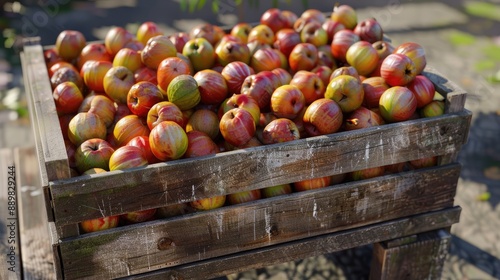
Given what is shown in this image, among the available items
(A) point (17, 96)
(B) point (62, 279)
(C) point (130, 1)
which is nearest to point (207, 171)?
(B) point (62, 279)

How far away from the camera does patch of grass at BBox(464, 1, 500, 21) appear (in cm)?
739

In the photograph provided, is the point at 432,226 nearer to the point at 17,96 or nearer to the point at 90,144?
the point at 90,144

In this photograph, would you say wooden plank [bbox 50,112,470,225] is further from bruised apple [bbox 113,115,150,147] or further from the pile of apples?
bruised apple [bbox 113,115,150,147]

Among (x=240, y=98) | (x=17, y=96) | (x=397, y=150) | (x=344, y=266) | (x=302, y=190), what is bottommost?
(x=344, y=266)

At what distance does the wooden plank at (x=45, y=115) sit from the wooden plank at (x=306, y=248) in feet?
2.05

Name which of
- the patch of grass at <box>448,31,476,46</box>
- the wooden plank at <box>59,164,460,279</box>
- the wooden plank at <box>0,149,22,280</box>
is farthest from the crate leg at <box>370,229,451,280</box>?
the patch of grass at <box>448,31,476,46</box>

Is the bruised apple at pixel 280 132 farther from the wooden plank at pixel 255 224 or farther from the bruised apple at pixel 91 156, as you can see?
the bruised apple at pixel 91 156

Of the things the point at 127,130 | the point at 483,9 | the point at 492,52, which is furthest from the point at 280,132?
the point at 483,9

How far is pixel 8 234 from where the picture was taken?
294 centimetres

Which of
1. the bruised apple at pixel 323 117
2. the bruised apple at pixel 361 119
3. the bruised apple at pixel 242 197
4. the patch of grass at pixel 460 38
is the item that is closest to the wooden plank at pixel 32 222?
the bruised apple at pixel 242 197

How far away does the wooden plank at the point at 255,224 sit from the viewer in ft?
7.87

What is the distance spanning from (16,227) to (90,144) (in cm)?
83

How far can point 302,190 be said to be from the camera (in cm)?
265

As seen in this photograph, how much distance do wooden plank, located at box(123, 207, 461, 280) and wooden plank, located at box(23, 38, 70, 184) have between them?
2.05 ft
